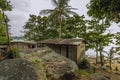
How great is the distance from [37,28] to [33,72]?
33885mm

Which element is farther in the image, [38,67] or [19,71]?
[38,67]

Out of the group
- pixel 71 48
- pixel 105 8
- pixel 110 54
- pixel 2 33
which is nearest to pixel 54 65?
pixel 71 48

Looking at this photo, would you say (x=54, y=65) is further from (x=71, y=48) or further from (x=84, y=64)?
(x=71, y=48)

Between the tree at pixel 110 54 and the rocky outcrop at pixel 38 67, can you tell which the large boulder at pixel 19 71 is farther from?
the tree at pixel 110 54

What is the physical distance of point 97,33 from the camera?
35.1 meters

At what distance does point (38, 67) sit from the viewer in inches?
503

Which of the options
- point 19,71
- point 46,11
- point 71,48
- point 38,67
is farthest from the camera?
point 46,11

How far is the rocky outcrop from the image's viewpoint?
37.4ft

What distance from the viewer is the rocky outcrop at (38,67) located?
11.4m

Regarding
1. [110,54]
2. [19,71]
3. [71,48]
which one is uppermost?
[71,48]

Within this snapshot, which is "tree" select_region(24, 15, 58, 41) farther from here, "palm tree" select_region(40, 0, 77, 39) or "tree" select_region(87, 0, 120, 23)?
"tree" select_region(87, 0, 120, 23)

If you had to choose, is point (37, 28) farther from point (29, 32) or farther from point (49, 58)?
point (49, 58)

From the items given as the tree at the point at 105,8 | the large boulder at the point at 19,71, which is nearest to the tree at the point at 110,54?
the tree at the point at 105,8

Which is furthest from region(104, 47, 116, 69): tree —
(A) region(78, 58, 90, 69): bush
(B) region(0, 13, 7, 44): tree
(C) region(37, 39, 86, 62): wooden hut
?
(B) region(0, 13, 7, 44): tree
